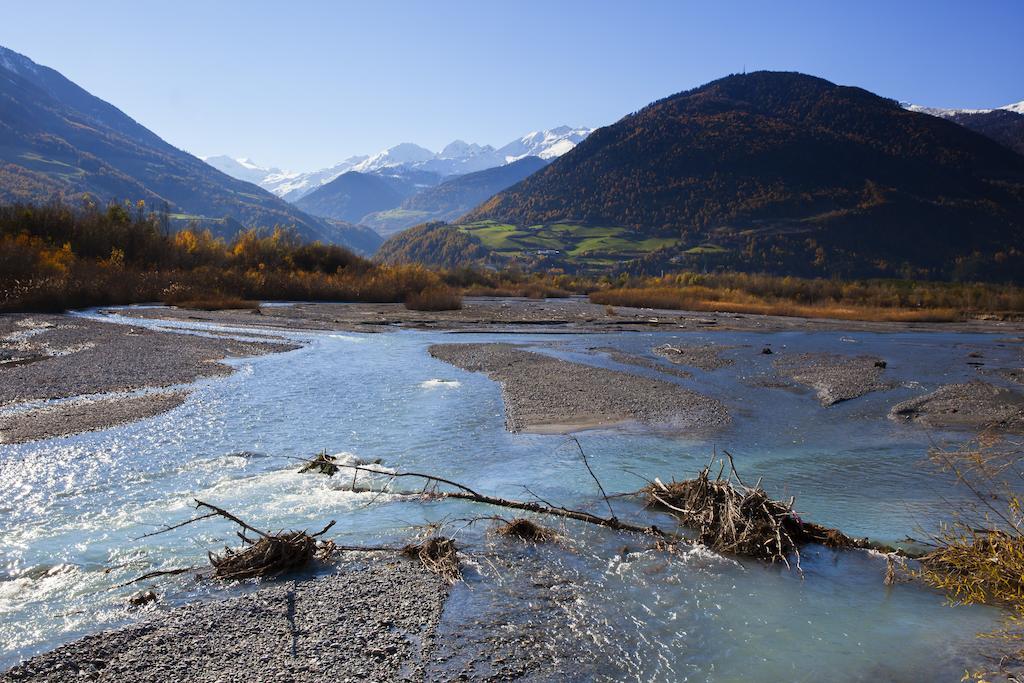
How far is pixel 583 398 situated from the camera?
17.2 metres

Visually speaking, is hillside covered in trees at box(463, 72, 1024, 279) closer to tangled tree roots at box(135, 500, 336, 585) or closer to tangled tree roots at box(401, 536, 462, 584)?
tangled tree roots at box(401, 536, 462, 584)

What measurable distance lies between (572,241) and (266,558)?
136 m

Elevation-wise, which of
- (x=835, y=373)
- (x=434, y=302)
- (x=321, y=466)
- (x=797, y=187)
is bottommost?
(x=321, y=466)

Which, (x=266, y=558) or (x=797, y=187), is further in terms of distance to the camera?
(x=797, y=187)

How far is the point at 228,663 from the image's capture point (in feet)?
17.3

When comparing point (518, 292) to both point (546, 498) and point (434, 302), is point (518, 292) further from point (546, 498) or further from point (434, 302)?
point (546, 498)

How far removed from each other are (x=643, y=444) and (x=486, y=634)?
759cm

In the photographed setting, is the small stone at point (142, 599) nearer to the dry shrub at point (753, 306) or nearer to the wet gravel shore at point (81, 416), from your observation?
the wet gravel shore at point (81, 416)

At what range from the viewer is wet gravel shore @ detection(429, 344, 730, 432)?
1491 centimetres

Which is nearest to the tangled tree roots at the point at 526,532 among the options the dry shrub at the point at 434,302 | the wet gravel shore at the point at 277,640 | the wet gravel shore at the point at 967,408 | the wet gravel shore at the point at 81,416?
the wet gravel shore at the point at 277,640

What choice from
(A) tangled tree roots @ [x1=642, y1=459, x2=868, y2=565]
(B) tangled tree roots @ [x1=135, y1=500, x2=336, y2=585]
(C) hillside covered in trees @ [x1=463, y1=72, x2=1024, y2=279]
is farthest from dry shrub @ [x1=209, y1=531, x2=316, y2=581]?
(C) hillside covered in trees @ [x1=463, y1=72, x2=1024, y2=279]

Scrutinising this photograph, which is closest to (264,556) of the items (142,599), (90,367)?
(142,599)

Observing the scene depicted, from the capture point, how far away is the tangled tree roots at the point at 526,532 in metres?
8.13

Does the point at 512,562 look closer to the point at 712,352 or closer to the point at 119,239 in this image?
the point at 712,352
